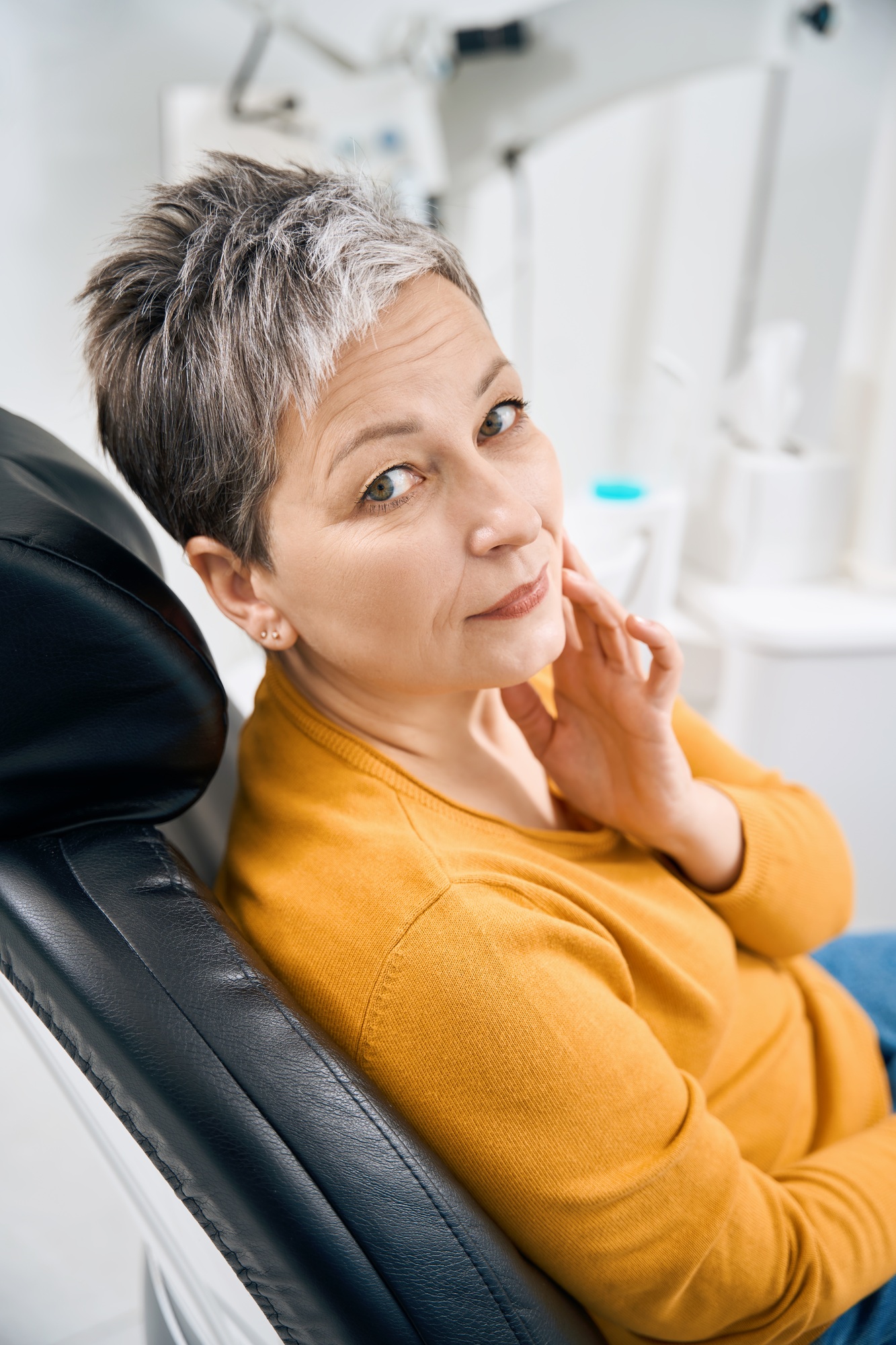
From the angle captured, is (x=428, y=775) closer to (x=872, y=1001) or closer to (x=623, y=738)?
(x=623, y=738)

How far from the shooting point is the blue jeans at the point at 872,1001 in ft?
2.65

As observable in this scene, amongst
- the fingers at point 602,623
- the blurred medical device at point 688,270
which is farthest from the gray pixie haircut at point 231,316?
the blurred medical device at point 688,270

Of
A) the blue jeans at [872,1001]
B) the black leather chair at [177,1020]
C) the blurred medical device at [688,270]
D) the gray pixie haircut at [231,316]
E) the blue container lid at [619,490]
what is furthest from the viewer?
the blue container lid at [619,490]

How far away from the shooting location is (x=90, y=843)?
66 centimetres

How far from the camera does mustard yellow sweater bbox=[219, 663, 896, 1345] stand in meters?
0.65

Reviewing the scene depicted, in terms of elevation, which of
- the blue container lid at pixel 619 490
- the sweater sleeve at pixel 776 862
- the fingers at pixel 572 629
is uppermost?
the fingers at pixel 572 629

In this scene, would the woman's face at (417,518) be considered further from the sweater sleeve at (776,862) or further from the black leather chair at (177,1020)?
the sweater sleeve at (776,862)

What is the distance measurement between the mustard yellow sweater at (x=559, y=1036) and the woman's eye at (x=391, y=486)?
19 cm

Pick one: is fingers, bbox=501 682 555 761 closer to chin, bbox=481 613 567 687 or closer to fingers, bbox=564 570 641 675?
fingers, bbox=564 570 641 675

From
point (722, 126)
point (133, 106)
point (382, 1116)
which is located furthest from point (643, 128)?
point (382, 1116)

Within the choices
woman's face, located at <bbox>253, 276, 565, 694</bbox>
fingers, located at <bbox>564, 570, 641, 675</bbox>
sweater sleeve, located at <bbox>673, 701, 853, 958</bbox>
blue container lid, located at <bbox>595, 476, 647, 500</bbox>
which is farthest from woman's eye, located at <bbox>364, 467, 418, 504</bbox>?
blue container lid, located at <bbox>595, 476, 647, 500</bbox>

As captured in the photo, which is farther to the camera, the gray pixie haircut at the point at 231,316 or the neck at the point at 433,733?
the neck at the point at 433,733

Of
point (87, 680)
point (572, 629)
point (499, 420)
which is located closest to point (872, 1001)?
point (572, 629)

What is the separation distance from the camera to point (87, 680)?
2.09ft
